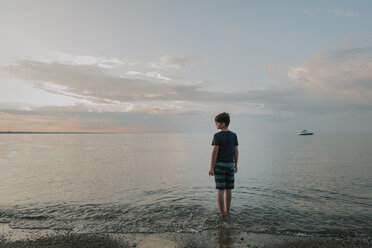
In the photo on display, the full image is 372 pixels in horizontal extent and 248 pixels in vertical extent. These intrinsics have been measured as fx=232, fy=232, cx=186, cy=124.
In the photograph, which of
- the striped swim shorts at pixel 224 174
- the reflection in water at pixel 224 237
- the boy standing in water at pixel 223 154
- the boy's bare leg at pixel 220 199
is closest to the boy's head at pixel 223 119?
the boy standing in water at pixel 223 154

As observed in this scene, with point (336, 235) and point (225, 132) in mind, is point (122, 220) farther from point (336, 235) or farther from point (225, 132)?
point (336, 235)

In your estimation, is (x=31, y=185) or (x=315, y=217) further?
(x=31, y=185)

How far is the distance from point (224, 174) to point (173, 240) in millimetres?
2384

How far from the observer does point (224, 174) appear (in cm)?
Result: 713

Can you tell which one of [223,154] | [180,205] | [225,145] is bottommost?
[180,205]

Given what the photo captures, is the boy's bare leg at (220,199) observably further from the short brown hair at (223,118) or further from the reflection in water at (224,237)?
the short brown hair at (223,118)

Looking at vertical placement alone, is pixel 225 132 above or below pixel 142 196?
above

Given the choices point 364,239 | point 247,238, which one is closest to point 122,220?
point 247,238

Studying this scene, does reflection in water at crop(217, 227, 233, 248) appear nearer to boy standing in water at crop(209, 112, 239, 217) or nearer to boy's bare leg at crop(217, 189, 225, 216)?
boy's bare leg at crop(217, 189, 225, 216)

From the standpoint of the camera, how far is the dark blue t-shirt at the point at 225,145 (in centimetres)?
696

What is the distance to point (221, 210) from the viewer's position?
755 centimetres

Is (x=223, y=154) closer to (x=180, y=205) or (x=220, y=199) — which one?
(x=220, y=199)

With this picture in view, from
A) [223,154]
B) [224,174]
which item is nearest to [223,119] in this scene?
[223,154]

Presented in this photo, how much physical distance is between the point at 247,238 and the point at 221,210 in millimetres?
1521
